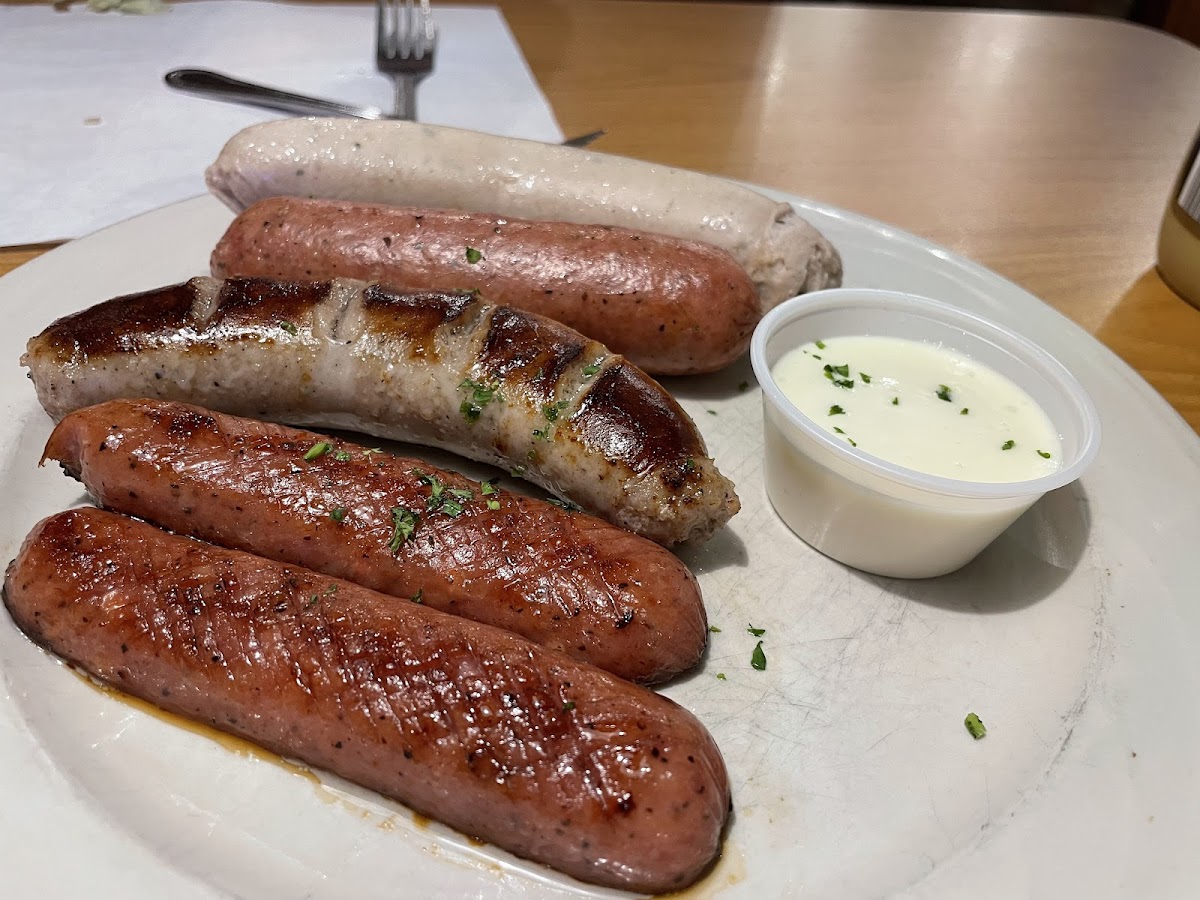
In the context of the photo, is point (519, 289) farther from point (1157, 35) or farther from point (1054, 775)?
point (1157, 35)

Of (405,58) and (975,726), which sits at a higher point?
(405,58)

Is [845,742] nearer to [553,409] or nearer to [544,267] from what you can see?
[553,409]

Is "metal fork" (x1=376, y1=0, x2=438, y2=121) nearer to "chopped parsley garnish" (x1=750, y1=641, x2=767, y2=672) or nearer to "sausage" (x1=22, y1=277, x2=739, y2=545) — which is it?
"sausage" (x1=22, y1=277, x2=739, y2=545)

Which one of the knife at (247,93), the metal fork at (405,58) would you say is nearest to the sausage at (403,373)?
the knife at (247,93)

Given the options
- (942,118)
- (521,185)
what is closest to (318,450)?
(521,185)

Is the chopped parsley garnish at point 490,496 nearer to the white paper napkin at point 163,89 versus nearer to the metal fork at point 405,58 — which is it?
the white paper napkin at point 163,89

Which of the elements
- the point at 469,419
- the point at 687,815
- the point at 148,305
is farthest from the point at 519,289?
the point at 687,815
